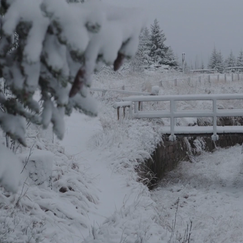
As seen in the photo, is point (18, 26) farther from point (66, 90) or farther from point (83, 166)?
point (83, 166)

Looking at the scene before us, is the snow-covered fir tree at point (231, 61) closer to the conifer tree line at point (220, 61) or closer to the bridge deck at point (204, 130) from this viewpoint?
the conifer tree line at point (220, 61)

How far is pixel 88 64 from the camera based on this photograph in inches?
47.9

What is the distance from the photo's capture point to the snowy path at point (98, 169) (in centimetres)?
425

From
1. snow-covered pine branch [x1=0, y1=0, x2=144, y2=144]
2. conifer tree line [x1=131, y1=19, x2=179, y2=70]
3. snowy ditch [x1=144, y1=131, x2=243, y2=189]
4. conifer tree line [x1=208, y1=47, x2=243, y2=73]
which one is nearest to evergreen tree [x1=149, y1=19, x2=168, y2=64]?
conifer tree line [x1=131, y1=19, x2=179, y2=70]

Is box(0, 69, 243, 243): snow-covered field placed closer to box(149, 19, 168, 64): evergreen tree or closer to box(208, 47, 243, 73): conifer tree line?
box(149, 19, 168, 64): evergreen tree

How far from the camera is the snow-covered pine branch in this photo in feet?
3.84

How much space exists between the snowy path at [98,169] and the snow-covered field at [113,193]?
12 mm

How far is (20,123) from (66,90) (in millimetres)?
243

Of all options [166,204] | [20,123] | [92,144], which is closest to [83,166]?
[92,144]

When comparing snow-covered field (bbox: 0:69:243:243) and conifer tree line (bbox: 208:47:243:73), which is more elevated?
snow-covered field (bbox: 0:69:243:243)

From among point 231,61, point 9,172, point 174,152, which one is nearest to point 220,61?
point 231,61

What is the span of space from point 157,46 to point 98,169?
30.8 metres

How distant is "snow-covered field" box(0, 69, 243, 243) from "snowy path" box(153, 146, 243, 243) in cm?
2

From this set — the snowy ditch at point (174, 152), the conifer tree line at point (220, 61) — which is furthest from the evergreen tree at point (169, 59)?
the snowy ditch at point (174, 152)
